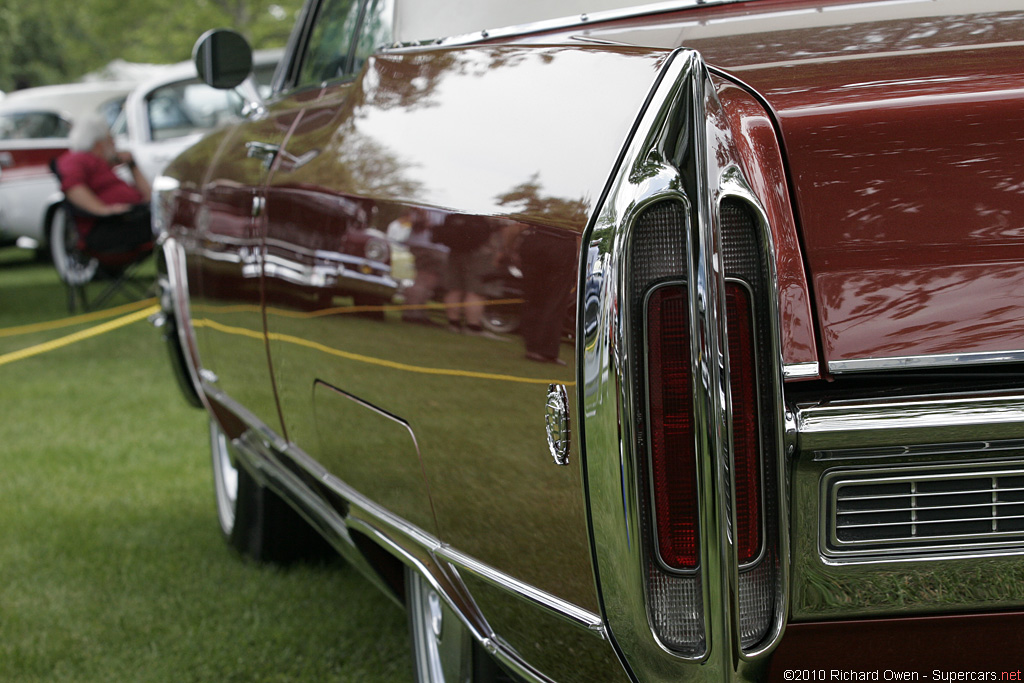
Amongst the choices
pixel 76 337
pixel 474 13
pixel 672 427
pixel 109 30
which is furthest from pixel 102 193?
pixel 109 30

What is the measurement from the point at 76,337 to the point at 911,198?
8290mm

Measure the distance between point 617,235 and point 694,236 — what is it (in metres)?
0.09

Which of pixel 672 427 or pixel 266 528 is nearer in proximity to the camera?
pixel 672 427

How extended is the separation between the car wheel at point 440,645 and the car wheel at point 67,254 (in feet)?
26.5

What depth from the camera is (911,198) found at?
56.4 inches

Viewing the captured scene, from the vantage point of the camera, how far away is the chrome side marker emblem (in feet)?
4.99

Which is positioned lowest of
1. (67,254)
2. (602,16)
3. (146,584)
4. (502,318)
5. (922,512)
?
(146,584)

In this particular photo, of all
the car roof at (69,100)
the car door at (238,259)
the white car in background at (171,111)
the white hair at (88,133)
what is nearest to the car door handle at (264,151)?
the car door at (238,259)

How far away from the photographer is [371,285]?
2.09 metres

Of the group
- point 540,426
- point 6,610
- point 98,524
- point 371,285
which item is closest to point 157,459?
point 98,524

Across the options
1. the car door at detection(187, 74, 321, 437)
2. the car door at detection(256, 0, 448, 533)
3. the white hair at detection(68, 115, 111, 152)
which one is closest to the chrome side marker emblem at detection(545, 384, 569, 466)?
the car door at detection(256, 0, 448, 533)

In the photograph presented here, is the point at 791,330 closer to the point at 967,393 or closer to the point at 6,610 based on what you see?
the point at 967,393

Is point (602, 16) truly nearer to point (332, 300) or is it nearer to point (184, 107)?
point (332, 300)

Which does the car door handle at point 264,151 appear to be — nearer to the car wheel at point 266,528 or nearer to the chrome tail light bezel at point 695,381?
the car wheel at point 266,528
